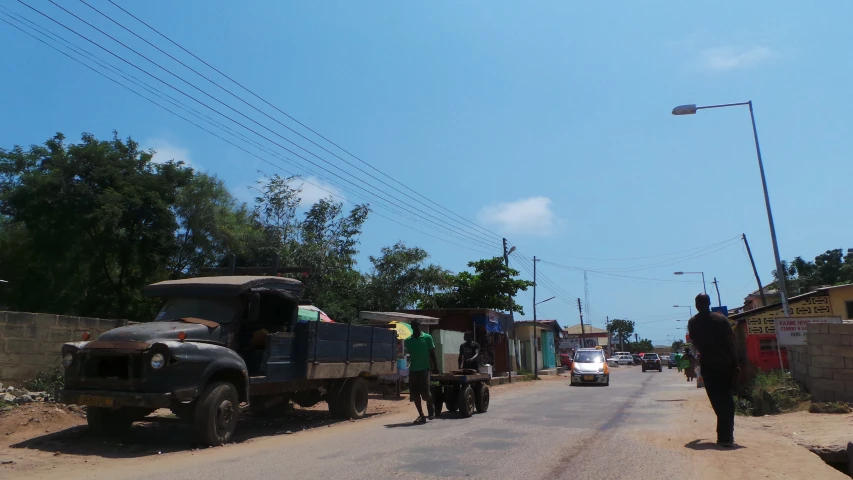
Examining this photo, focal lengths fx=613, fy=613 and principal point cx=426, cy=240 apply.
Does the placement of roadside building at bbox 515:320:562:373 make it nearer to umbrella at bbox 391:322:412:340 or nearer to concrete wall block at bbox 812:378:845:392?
umbrella at bbox 391:322:412:340

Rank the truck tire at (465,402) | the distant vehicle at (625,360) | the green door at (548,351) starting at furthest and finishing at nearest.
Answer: the distant vehicle at (625,360) → the green door at (548,351) → the truck tire at (465,402)

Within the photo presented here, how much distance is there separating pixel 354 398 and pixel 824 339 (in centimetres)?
958

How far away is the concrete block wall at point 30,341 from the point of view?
455 inches

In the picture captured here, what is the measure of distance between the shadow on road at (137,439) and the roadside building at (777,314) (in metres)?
21.5

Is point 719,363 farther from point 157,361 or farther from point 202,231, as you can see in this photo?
point 202,231

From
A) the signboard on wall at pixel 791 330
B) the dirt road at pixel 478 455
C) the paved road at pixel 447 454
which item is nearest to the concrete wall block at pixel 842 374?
the signboard on wall at pixel 791 330

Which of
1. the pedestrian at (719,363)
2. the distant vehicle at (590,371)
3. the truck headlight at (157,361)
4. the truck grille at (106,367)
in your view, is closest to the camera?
the pedestrian at (719,363)

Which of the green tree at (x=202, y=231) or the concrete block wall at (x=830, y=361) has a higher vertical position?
the green tree at (x=202, y=231)

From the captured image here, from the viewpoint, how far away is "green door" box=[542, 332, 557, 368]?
5315 cm

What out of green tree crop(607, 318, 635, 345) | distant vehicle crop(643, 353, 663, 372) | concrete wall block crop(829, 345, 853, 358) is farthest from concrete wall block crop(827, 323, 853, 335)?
green tree crop(607, 318, 635, 345)

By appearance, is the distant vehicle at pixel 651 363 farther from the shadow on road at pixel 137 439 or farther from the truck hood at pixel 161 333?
the truck hood at pixel 161 333

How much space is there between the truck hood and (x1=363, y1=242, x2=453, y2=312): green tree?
2521cm

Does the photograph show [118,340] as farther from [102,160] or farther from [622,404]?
[102,160]

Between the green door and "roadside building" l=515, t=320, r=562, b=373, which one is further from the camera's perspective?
the green door
